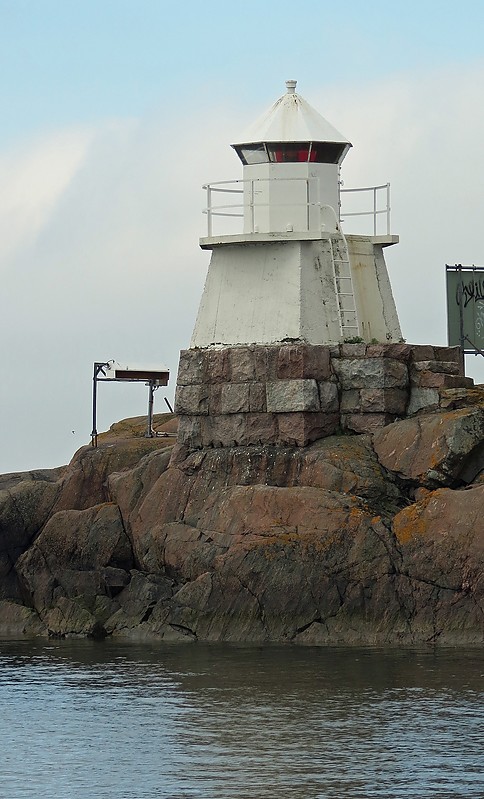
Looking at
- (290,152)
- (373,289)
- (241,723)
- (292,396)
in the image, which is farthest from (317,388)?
(241,723)

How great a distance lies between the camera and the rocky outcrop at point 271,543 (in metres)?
29.8

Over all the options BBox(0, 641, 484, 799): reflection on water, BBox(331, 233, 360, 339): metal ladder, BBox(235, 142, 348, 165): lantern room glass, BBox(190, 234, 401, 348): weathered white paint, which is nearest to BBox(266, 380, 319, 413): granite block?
BBox(190, 234, 401, 348): weathered white paint

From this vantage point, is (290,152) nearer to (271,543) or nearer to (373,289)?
(373,289)

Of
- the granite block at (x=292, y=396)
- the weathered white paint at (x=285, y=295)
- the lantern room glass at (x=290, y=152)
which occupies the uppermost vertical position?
the lantern room glass at (x=290, y=152)

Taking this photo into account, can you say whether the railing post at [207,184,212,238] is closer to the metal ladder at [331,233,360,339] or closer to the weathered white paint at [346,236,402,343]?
the metal ladder at [331,233,360,339]

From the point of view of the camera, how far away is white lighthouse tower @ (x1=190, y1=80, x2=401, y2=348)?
34688mm

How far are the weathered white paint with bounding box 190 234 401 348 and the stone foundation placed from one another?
86cm

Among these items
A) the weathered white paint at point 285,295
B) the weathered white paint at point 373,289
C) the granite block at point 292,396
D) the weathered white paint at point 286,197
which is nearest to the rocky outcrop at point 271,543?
the granite block at point 292,396

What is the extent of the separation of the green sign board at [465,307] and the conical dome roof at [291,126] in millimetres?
4081

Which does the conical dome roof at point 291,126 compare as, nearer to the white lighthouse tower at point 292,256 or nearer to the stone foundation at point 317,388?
the white lighthouse tower at point 292,256

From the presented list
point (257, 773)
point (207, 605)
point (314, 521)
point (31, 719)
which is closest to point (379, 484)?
point (314, 521)

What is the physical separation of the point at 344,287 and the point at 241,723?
13.8 m

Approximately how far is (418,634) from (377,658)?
163cm

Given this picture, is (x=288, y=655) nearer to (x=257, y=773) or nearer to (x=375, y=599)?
(x=375, y=599)
